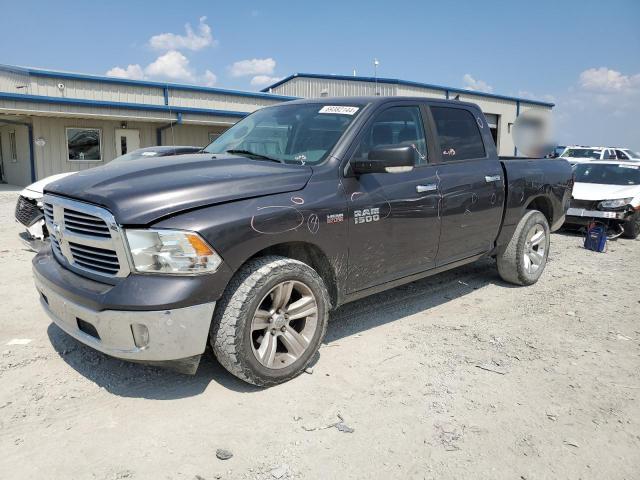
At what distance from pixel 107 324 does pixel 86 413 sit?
598mm

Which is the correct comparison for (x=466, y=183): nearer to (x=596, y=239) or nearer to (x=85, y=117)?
(x=596, y=239)

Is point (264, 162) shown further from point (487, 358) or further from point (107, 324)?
point (487, 358)

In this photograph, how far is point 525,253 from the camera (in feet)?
18.8

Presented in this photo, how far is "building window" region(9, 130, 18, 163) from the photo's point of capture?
67.8ft

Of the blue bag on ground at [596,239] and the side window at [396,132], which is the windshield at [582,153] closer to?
the blue bag on ground at [596,239]

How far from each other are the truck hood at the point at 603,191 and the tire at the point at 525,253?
416cm

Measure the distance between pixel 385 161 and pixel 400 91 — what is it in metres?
23.9

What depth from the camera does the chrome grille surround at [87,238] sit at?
2.84m

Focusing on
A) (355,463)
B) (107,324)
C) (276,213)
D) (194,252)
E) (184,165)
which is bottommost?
(355,463)

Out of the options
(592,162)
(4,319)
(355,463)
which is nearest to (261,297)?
(355,463)

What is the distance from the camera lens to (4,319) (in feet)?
14.6

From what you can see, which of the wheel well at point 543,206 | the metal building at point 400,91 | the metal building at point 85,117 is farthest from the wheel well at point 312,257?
the metal building at point 400,91

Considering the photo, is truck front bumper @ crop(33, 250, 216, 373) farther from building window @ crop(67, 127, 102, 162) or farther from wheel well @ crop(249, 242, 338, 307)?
building window @ crop(67, 127, 102, 162)

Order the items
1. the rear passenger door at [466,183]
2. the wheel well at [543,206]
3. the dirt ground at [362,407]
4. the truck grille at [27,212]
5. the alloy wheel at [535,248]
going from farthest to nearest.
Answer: the truck grille at [27,212] < the wheel well at [543,206] < the alloy wheel at [535,248] < the rear passenger door at [466,183] < the dirt ground at [362,407]
